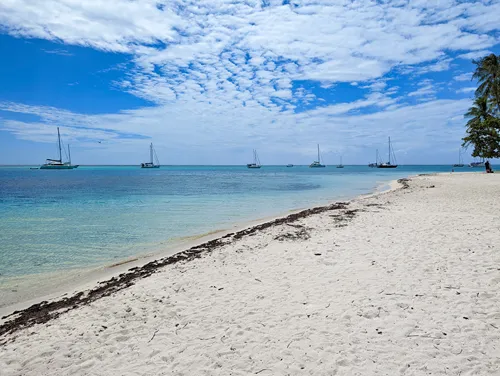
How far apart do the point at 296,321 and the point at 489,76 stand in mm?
50025

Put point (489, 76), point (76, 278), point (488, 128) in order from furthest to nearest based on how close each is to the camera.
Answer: point (489, 76) → point (488, 128) → point (76, 278)

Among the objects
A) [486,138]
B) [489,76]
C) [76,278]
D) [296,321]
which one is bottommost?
[76,278]

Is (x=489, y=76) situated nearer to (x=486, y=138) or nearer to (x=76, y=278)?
(x=486, y=138)

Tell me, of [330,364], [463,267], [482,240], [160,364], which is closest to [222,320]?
[160,364]

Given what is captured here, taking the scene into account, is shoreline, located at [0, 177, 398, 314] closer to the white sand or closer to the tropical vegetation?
the white sand

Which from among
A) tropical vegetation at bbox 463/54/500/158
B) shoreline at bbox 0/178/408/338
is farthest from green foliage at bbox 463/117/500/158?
shoreline at bbox 0/178/408/338

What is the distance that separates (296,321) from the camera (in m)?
4.88

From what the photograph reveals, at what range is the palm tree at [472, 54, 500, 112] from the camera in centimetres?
3041

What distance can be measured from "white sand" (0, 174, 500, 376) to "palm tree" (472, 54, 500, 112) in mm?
31321

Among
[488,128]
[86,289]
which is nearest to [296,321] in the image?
[86,289]

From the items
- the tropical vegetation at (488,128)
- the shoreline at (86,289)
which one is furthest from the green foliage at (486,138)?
the shoreline at (86,289)

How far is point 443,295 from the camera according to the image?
17.7ft

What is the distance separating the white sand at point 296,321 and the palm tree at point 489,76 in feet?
103

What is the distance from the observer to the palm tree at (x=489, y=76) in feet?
99.8
